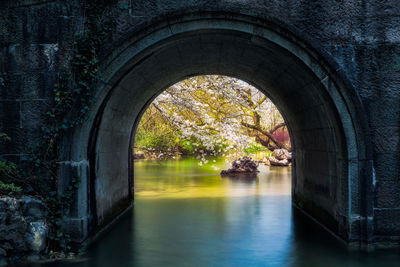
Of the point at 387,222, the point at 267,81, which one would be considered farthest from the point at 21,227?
the point at 267,81

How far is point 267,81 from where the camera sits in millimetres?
7570

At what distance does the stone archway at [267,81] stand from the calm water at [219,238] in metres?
0.38

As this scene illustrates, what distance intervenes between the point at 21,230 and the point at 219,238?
119 inches

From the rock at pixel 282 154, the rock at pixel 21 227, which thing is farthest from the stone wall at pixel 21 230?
the rock at pixel 282 154

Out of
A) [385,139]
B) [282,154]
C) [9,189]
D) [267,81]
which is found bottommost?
[282,154]

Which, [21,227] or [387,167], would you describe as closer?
[21,227]

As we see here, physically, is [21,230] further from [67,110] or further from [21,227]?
[67,110]

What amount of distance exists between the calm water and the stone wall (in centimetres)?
41

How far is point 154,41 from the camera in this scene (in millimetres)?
5109

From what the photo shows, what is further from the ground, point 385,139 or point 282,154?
point 385,139

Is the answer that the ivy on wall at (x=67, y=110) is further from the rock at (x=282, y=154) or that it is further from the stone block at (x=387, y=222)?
the rock at (x=282, y=154)

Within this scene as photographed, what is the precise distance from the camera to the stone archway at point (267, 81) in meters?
5.09

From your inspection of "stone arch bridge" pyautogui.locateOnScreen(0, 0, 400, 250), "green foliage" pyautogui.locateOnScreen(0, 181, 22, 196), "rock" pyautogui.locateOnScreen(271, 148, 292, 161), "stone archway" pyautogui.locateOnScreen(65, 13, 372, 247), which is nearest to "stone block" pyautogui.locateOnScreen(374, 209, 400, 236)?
"stone arch bridge" pyautogui.locateOnScreen(0, 0, 400, 250)

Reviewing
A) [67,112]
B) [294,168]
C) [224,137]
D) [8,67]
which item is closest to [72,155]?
[67,112]
